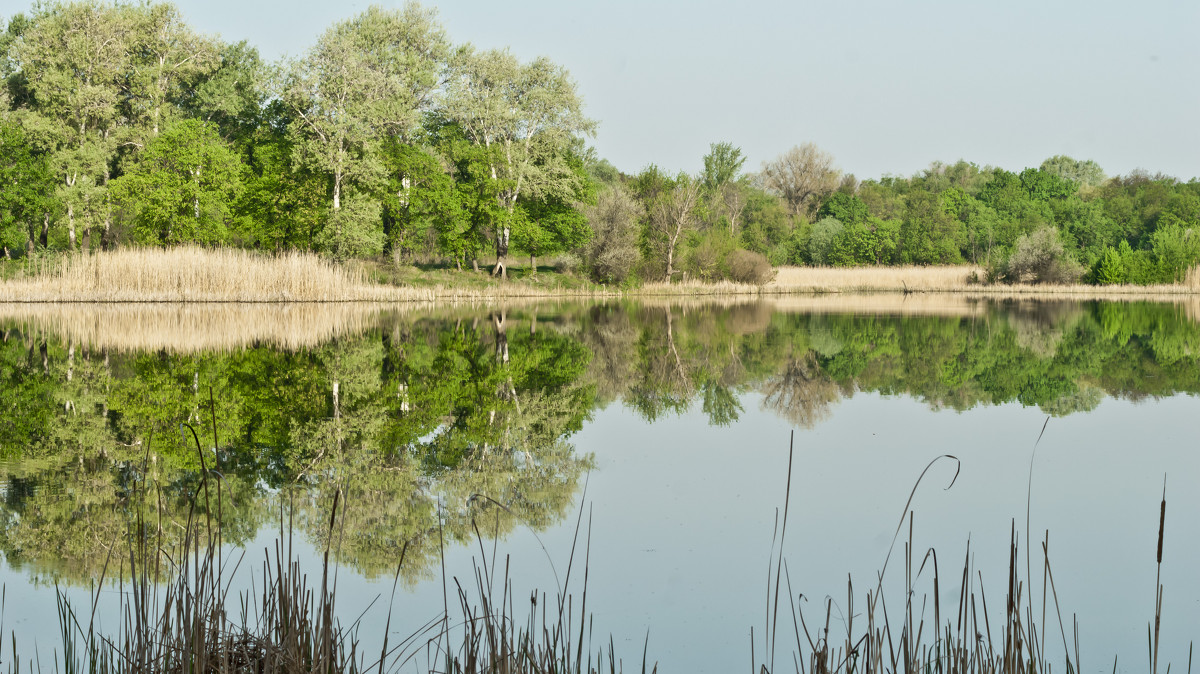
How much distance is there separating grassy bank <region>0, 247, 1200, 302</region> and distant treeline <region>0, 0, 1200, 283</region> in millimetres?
1059

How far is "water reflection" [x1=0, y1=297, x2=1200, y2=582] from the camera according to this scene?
5.20m

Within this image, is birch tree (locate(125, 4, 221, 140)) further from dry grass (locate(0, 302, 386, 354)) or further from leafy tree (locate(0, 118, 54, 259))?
dry grass (locate(0, 302, 386, 354))

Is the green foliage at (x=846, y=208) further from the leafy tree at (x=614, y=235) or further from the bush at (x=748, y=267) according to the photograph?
the leafy tree at (x=614, y=235)

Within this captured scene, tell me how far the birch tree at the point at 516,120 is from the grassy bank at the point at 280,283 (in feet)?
9.25

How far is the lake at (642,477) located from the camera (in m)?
4.11

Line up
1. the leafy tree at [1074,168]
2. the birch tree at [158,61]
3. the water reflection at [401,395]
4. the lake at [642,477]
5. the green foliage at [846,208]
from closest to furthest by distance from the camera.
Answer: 1. the lake at [642,477]
2. the water reflection at [401,395]
3. the birch tree at [158,61]
4. the green foliage at [846,208]
5. the leafy tree at [1074,168]

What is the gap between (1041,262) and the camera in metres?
45.3

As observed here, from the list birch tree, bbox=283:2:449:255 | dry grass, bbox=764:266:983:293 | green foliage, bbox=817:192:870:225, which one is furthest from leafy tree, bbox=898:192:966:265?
birch tree, bbox=283:2:449:255

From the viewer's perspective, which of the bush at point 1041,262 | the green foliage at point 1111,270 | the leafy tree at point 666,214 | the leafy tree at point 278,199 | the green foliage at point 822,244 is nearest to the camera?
the leafy tree at point 278,199

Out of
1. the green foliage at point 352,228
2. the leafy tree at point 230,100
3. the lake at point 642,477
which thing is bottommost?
the lake at point 642,477

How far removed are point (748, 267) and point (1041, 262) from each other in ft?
48.6

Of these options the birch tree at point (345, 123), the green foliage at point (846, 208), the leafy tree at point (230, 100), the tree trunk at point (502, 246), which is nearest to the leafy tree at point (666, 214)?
the tree trunk at point (502, 246)

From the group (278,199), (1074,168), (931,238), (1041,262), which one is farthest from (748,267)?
(1074,168)

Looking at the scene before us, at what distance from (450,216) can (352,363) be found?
84.8 ft
